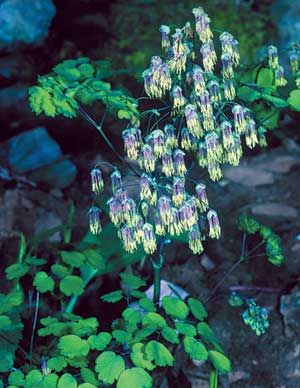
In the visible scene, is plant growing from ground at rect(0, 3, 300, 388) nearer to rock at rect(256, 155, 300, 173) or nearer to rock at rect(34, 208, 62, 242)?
rock at rect(34, 208, 62, 242)

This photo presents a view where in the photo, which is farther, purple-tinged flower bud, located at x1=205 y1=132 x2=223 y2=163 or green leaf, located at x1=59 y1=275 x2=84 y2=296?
green leaf, located at x1=59 y1=275 x2=84 y2=296

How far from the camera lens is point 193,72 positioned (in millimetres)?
1877

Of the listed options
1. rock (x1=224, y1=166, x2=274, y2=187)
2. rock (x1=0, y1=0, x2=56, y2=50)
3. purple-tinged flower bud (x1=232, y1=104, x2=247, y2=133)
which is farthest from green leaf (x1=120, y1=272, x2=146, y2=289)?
rock (x1=0, y1=0, x2=56, y2=50)

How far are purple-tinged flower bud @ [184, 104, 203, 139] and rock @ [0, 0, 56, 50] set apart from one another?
8.25 feet

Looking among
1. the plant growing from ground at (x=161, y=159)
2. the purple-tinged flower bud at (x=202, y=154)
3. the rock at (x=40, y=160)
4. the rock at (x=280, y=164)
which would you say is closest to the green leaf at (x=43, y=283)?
the plant growing from ground at (x=161, y=159)

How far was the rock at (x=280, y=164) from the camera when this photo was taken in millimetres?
3906

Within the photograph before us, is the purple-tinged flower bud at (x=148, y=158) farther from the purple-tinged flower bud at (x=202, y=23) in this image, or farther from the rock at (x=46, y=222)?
the rock at (x=46, y=222)

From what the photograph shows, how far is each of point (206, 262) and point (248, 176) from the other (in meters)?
0.90

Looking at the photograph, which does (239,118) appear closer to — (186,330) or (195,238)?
(195,238)

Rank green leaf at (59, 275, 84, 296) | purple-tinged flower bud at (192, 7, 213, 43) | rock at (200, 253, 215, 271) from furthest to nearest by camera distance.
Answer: rock at (200, 253, 215, 271)
green leaf at (59, 275, 84, 296)
purple-tinged flower bud at (192, 7, 213, 43)

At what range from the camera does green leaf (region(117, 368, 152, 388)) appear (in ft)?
6.37

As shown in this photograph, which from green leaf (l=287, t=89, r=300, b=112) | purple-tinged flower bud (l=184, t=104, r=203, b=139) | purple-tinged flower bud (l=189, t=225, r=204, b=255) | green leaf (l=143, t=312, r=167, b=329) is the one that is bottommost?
green leaf (l=143, t=312, r=167, b=329)

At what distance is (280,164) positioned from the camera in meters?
3.95

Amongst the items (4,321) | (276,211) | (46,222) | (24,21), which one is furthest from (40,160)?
(4,321)
